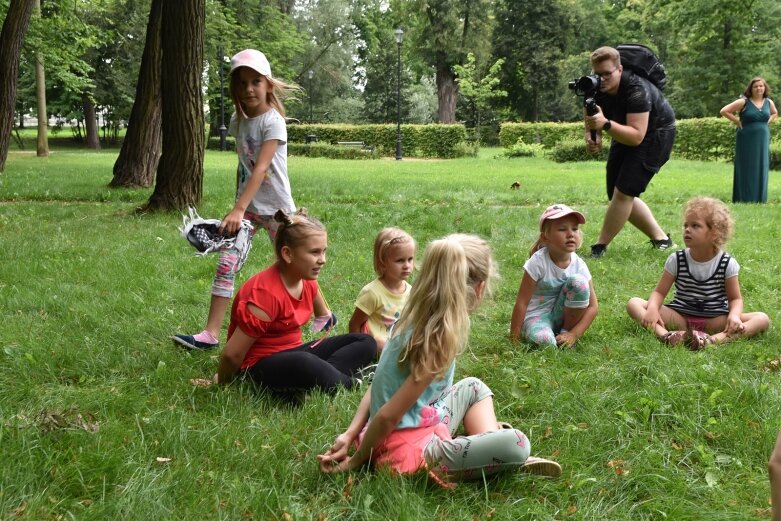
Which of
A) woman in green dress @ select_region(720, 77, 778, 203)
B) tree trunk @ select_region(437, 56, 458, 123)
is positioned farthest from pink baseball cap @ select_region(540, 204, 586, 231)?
tree trunk @ select_region(437, 56, 458, 123)

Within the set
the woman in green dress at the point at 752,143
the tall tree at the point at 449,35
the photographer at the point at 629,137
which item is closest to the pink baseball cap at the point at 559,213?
the photographer at the point at 629,137

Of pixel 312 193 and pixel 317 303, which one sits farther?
pixel 312 193

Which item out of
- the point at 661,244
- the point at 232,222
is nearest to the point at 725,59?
the point at 661,244

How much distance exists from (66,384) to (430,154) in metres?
30.5

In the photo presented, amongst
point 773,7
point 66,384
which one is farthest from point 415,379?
point 773,7

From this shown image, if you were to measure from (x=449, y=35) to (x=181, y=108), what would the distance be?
128 ft

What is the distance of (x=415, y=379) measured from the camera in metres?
2.54

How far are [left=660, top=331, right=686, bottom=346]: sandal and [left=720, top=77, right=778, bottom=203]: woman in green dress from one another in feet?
27.3

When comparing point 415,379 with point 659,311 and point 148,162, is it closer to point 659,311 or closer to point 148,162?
point 659,311

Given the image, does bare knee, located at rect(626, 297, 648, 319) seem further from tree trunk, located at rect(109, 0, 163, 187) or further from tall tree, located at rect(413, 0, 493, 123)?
tall tree, located at rect(413, 0, 493, 123)

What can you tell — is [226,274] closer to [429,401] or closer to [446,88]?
[429,401]

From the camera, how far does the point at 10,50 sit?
1570cm

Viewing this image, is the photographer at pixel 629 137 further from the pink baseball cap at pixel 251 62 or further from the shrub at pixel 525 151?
the shrub at pixel 525 151

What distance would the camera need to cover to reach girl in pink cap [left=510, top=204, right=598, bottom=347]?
4.23 meters
